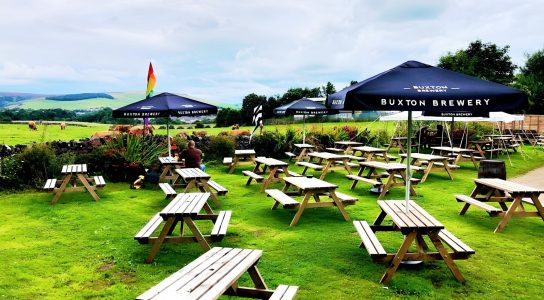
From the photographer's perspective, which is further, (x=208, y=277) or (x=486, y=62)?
(x=486, y=62)

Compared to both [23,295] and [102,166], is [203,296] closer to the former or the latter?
[23,295]

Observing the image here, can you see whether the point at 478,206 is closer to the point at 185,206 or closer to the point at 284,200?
the point at 284,200

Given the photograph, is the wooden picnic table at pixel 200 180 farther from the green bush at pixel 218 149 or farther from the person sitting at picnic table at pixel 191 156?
the green bush at pixel 218 149

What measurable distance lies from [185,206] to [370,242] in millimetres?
2357

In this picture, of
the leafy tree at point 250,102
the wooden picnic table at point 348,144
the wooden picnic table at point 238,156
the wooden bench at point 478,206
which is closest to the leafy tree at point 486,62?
the leafy tree at point 250,102

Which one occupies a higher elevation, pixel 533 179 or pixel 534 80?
pixel 534 80

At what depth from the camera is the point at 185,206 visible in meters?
5.96

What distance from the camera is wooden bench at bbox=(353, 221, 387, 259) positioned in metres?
4.84

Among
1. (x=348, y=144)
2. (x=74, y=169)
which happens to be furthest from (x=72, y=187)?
(x=348, y=144)

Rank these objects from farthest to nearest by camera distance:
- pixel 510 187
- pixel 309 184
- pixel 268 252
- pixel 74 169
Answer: pixel 74 169 → pixel 309 184 → pixel 510 187 → pixel 268 252

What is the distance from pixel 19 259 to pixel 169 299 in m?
4.01

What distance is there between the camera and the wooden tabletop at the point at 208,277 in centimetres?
298

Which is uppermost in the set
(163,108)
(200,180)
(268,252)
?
(163,108)

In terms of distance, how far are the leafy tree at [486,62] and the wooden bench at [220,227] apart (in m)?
55.6
